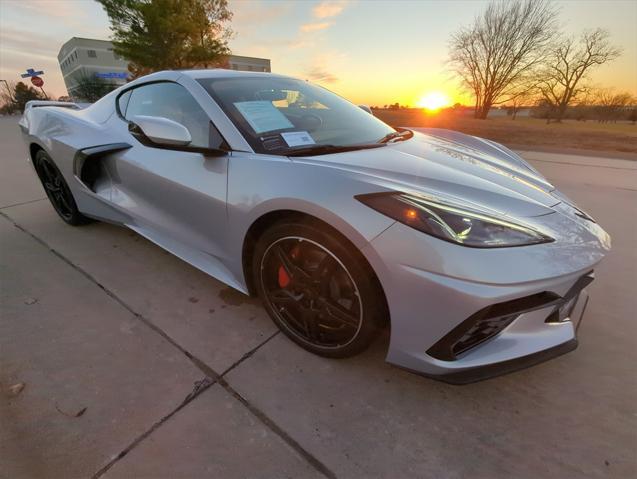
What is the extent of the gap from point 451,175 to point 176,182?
4.86 ft

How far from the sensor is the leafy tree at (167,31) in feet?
66.8

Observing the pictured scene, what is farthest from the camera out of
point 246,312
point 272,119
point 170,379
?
point 246,312

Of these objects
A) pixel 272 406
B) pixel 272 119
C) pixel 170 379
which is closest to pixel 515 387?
pixel 272 406

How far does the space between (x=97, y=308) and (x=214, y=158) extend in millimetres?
1202

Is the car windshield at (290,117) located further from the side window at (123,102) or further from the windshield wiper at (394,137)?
the side window at (123,102)

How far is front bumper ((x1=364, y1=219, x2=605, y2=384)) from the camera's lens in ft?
3.69

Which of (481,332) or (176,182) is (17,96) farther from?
(481,332)

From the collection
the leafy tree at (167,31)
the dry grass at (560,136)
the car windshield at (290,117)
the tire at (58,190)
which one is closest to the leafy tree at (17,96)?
the leafy tree at (167,31)

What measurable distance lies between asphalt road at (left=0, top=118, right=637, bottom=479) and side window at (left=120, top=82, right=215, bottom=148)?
1.01 meters

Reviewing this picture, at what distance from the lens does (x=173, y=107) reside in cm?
205

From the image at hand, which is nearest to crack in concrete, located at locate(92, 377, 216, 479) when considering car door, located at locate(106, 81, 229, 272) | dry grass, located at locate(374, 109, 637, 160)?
car door, located at locate(106, 81, 229, 272)

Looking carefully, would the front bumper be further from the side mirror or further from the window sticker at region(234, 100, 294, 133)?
the side mirror

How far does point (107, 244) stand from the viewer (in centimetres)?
276

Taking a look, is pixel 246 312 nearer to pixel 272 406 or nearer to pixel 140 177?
pixel 272 406
